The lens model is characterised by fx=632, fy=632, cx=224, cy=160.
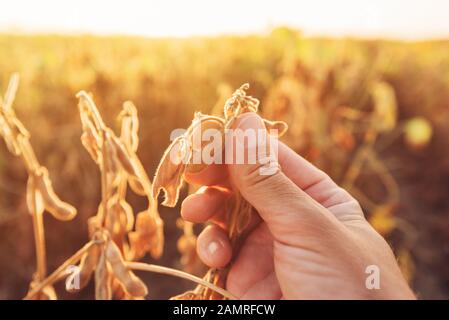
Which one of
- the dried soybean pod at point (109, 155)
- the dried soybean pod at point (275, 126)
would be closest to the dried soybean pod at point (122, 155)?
the dried soybean pod at point (109, 155)

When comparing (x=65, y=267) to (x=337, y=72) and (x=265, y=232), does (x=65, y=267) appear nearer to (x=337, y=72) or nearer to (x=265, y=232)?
(x=265, y=232)

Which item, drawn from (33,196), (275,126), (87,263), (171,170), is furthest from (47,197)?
(275,126)

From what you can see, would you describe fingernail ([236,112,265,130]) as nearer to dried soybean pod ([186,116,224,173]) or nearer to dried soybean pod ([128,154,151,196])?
dried soybean pod ([186,116,224,173])

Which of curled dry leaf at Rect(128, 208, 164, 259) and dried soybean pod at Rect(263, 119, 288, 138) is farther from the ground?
dried soybean pod at Rect(263, 119, 288, 138)

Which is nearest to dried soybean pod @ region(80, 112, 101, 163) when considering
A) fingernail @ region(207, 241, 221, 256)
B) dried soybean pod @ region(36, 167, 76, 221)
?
dried soybean pod @ region(36, 167, 76, 221)

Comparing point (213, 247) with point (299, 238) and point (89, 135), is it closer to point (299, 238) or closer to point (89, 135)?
point (299, 238)

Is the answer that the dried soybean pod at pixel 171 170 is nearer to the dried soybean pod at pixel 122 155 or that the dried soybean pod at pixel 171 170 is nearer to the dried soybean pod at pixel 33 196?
the dried soybean pod at pixel 122 155
